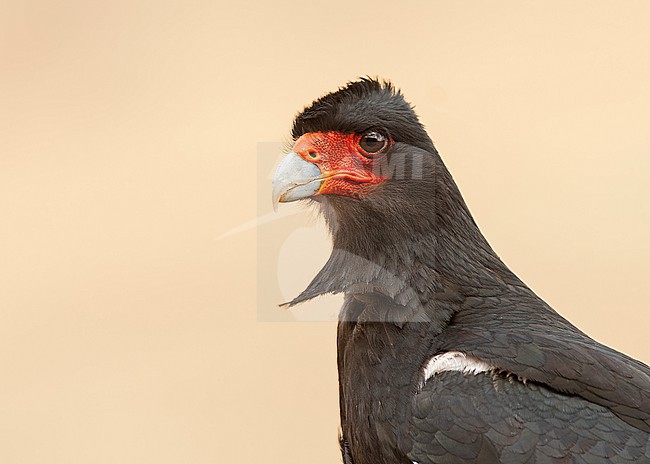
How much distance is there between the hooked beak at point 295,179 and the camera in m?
3.40

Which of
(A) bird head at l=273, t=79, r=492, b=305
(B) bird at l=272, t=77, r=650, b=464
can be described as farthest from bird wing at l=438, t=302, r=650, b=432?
(A) bird head at l=273, t=79, r=492, b=305

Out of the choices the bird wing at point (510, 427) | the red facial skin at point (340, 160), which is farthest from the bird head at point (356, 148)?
the bird wing at point (510, 427)

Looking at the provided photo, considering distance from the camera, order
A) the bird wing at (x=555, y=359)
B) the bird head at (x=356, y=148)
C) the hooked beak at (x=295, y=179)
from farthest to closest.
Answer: the bird head at (x=356, y=148) → the hooked beak at (x=295, y=179) → the bird wing at (x=555, y=359)

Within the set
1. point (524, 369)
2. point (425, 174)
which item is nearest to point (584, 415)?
point (524, 369)

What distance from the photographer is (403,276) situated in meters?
3.51

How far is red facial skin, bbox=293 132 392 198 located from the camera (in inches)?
138

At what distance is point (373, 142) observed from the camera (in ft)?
11.6

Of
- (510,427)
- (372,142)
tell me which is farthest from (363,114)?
(510,427)

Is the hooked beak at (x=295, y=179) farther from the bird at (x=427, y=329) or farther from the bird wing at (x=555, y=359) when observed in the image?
the bird wing at (x=555, y=359)

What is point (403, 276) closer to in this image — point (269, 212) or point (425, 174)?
point (425, 174)

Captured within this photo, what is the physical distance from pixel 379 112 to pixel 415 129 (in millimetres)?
146

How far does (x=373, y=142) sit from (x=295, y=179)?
0.32m

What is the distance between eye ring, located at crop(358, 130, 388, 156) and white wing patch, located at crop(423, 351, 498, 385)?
2.47ft

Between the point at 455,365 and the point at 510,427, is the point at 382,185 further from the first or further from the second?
the point at 510,427
